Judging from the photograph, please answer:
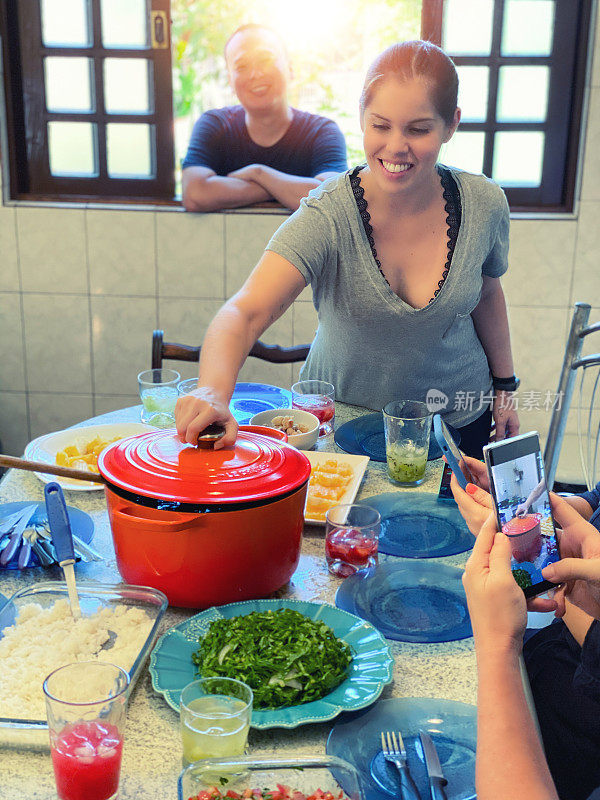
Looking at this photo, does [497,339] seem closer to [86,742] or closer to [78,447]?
[78,447]

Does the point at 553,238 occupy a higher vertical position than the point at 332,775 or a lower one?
higher

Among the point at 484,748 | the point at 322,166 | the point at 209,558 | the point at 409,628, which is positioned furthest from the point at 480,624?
the point at 322,166

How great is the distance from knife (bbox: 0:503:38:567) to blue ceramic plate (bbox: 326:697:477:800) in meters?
0.59

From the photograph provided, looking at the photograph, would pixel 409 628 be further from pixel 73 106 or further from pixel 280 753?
pixel 73 106

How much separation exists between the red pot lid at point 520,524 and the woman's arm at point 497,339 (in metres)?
1.01

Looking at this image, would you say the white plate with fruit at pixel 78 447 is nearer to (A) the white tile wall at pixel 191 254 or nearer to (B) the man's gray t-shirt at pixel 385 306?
(B) the man's gray t-shirt at pixel 385 306

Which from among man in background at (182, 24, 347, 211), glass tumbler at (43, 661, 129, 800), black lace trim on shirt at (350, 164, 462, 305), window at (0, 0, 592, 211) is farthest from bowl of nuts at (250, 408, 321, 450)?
window at (0, 0, 592, 211)

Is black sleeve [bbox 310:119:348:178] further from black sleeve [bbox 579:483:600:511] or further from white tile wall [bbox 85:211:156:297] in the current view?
black sleeve [bbox 579:483:600:511]

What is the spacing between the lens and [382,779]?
0.90 meters

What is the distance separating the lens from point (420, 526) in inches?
56.7

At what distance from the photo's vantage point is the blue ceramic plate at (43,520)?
4.17 feet

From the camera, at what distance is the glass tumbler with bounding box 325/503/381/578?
128 cm

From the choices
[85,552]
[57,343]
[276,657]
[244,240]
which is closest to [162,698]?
[276,657]

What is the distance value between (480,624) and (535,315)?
263 centimetres
